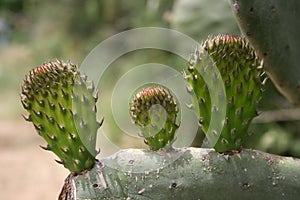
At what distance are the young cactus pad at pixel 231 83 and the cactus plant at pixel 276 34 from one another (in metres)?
0.20

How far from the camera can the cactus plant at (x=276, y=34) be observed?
1.12 metres

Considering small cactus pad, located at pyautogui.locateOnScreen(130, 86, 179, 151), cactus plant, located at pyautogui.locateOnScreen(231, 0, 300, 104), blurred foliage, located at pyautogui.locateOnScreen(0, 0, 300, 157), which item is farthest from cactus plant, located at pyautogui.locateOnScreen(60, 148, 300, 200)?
blurred foliage, located at pyautogui.locateOnScreen(0, 0, 300, 157)

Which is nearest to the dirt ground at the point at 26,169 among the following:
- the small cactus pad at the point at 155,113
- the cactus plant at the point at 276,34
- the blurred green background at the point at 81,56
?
the blurred green background at the point at 81,56

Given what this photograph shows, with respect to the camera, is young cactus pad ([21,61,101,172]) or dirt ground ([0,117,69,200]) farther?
dirt ground ([0,117,69,200])

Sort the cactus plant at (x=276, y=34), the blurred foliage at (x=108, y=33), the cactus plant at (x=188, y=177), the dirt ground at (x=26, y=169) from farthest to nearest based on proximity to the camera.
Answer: the dirt ground at (x=26, y=169) → the blurred foliage at (x=108, y=33) → the cactus plant at (x=276, y=34) → the cactus plant at (x=188, y=177)

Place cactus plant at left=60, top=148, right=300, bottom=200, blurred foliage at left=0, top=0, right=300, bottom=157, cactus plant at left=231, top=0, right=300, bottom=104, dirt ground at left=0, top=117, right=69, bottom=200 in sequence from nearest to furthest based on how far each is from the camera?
cactus plant at left=60, top=148, right=300, bottom=200
cactus plant at left=231, top=0, right=300, bottom=104
blurred foliage at left=0, top=0, right=300, bottom=157
dirt ground at left=0, top=117, right=69, bottom=200

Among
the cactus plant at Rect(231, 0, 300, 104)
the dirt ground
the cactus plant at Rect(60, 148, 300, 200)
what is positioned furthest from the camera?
the dirt ground

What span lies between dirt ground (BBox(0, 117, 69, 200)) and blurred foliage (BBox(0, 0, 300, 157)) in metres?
0.48

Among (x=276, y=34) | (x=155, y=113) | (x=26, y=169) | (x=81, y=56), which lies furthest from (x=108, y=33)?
(x=155, y=113)

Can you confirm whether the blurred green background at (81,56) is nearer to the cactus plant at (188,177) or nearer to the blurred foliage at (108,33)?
the blurred foliage at (108,33)

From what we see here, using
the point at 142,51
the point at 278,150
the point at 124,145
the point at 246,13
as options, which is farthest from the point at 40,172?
the point at 246,13

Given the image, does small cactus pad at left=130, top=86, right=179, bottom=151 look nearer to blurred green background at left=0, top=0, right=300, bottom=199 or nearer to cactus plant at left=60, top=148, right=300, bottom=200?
cactus plant at left=60, top=148, right=300, bottom=200

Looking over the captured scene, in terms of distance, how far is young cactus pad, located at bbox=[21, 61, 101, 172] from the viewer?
2.88ft

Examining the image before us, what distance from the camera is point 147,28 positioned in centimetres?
409
